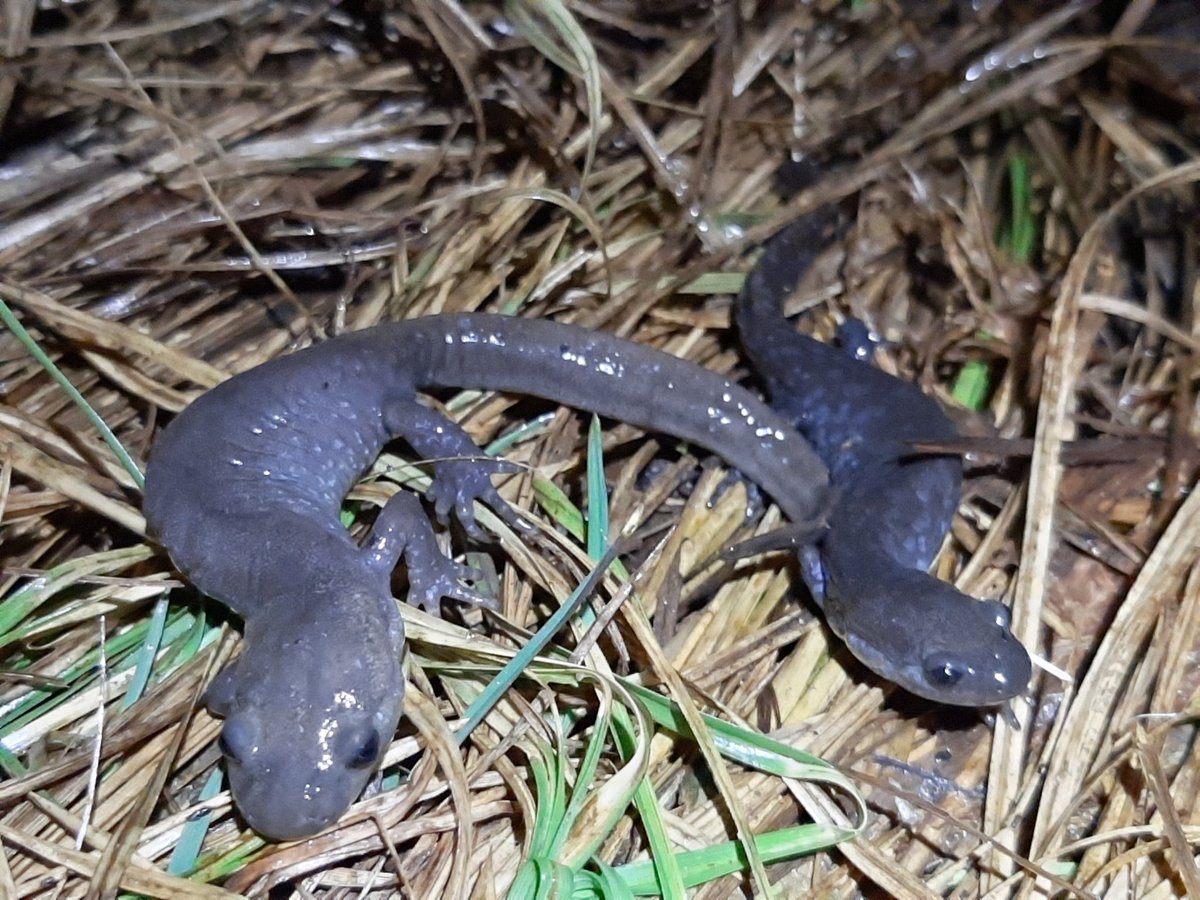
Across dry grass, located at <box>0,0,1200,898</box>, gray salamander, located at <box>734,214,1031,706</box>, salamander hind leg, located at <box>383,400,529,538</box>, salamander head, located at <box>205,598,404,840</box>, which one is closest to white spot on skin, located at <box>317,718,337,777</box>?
salamander head, located at <box>205,598,404,840</box>

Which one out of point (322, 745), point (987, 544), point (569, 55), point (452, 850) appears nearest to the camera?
point (322, 745)

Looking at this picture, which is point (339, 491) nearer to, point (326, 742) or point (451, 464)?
point (451, 464)

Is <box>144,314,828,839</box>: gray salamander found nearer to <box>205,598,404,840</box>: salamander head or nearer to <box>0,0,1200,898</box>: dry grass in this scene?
<box>205,598,404,840</box>: salamander head

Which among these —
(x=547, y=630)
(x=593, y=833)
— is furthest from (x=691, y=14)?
(x=593, y=833)

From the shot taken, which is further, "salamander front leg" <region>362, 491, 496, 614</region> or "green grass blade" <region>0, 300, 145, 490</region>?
"salamander front leg" <region>362, 491, 496, 614</region>

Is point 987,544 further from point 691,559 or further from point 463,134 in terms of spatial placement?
point 463,134

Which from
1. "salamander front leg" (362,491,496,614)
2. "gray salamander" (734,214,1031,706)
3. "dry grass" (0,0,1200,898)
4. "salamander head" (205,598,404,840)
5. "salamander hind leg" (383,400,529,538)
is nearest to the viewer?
"salamander head" (205,598,404,840)

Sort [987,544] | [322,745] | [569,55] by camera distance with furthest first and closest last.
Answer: [569,55] → [987,544] → [322,745]

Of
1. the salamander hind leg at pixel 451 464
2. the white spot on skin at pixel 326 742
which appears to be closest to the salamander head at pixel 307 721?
the white spot on skin at pixel 326 742
